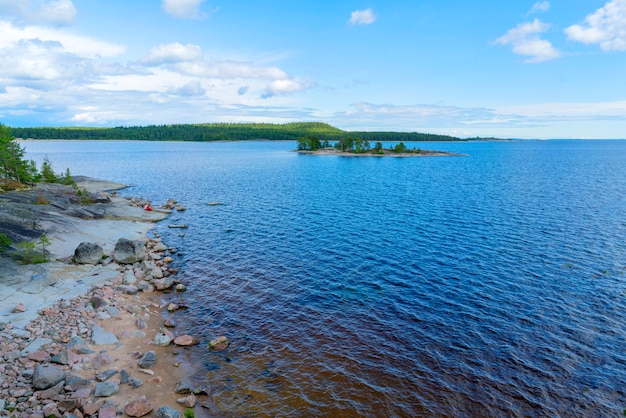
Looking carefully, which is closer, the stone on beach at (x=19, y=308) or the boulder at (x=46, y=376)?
the boulder at (x=46, y=376)

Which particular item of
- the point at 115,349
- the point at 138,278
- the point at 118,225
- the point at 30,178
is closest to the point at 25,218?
the point at 118,225

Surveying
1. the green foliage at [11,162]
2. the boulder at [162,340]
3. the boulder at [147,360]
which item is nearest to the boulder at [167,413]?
the boulder at [147,360]

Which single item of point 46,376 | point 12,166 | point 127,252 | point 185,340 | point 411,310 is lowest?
point 185,340

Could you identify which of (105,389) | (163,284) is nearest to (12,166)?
(163,284)

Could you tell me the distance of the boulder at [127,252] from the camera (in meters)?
37.9

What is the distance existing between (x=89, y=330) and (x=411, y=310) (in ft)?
78.7

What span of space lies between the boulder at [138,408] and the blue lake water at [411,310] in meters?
3.50

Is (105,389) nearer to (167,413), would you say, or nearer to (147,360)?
(147,360)

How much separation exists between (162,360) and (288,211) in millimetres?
43025

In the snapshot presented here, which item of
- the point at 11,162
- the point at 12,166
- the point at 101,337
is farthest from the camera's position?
the point at 12,166

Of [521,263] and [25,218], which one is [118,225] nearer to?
[25,218]

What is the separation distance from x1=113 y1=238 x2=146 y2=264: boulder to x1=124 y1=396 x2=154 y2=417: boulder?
897 inches

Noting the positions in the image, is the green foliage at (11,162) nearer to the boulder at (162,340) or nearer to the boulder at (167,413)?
the boulder at (162,340)

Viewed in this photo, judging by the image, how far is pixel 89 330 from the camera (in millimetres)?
24625
